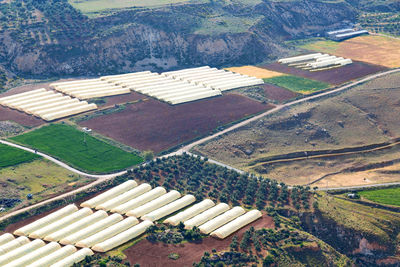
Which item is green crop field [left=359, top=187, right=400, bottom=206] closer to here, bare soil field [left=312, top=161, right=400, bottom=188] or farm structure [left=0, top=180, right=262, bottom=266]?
bare soil field [left=312, top=161, right=400, bottom=188]

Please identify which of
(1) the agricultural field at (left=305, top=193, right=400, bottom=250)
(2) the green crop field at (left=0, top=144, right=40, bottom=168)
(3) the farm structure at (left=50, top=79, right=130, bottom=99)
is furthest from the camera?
(3) the farm structure at (left=50, top=79, right=130, bottom=99)

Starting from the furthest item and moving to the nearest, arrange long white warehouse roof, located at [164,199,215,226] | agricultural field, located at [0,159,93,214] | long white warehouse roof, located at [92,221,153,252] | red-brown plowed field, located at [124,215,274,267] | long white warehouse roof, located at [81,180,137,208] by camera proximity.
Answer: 1. agricultural field, located at [0,159,93,214]
2. long white warehouse roof, located at [81,180,137,208]
3. long white warehouse roof, located at [164,199,215,226]
4. long white warehouse roof, located at [92,221,153,252]
5. red-brown plowed field, located at [124,215,274,267]

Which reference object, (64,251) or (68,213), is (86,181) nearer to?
(68,213)

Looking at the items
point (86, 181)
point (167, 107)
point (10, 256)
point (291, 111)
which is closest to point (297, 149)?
point (291, 111)

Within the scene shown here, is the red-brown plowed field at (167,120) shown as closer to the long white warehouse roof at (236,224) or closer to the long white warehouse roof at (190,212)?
the long white warehouse roof at (190,212)

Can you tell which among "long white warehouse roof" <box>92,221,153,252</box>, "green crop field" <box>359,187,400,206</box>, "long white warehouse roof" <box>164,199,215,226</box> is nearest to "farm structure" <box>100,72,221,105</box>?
"long white warehouse roof" <box>164,199,215,226</box>

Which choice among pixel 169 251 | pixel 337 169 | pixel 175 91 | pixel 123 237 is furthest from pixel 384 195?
pixel 175 91

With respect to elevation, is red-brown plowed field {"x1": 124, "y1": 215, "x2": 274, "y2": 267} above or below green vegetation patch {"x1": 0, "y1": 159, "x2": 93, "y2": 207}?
below
